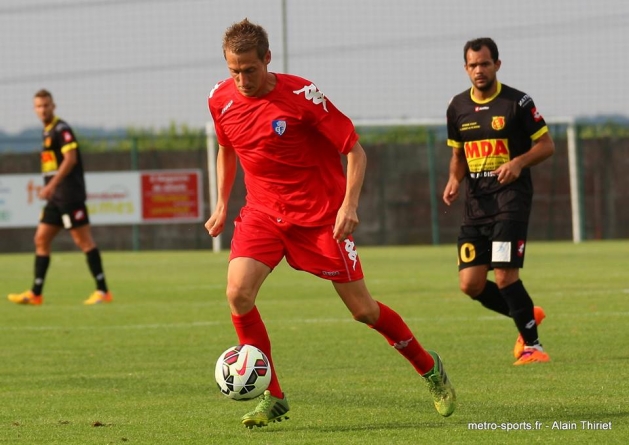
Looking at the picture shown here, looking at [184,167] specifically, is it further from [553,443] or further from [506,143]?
[553,443]

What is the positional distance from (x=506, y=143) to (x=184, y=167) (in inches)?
780

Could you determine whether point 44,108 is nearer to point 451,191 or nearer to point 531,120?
point 451,191

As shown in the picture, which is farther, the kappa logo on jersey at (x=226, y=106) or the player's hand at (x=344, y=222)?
the kappa logo on jersey at (x=226, y=106)

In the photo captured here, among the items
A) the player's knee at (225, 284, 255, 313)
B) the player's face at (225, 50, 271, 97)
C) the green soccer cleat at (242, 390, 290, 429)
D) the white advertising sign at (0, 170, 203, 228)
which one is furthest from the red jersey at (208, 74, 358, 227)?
the white advertising sign at (0, 170, 203, 228)

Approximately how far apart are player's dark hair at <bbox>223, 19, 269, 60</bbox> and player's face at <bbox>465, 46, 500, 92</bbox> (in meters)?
2.55

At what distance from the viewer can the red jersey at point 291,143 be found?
19.8 ft

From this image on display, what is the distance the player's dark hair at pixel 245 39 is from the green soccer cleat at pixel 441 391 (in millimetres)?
1810

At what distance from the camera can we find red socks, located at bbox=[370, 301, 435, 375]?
6.19 meters

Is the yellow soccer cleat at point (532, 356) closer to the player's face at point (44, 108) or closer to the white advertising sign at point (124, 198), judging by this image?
the player's face at point (44, 108)

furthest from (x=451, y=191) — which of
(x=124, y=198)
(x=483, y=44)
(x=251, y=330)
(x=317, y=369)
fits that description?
(x=124, y=198)

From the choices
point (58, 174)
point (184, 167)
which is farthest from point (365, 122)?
point (58, 174)

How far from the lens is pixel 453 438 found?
541 cm

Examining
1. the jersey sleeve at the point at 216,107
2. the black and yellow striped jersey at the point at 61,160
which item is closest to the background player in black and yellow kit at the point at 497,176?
the jersey sleeve at the point at 216,107

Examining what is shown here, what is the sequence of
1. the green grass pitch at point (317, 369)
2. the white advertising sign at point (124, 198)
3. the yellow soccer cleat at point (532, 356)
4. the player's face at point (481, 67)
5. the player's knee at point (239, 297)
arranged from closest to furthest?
the green grass pitch at point (317, 369)
the player's knee at point (239, 297)
the yellow soccer cleat at point (532, 356)
the player's face at point (481, 67)
the white advertising sign at point (124, 198)
